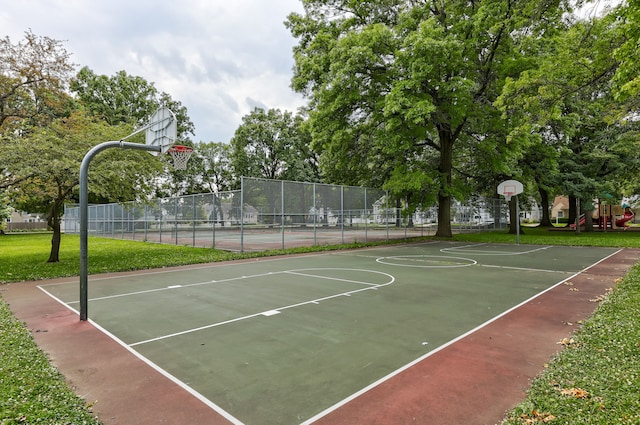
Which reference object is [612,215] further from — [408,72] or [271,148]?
[271,148]

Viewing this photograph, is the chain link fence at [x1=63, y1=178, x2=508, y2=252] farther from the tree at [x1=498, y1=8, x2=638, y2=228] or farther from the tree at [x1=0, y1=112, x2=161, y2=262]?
the tree at [x1=498, y1=8, x2=638, y2=228]

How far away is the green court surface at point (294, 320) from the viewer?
3340mm

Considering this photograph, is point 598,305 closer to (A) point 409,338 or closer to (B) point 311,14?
(A) point 409,338

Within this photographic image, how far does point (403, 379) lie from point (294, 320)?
90.1 inches

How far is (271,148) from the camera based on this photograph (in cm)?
3969

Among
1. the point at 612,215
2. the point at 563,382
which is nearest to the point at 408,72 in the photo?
the point at 563,382

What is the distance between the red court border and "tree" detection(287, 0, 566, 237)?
11.9 meters

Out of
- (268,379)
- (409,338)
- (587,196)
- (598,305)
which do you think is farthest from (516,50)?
(268,379)

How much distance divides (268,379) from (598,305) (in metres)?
5.65

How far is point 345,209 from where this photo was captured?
18141mm

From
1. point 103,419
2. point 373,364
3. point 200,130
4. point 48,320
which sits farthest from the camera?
point 200,130

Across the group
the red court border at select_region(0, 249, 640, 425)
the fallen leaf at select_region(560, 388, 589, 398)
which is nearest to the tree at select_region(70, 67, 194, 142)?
the red court border at select_region(0, 249, 640, 425)

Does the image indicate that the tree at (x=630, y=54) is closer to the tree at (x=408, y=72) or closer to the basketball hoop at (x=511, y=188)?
the tree at (x=408, y=72)

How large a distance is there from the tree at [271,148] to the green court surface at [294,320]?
94.4ft
